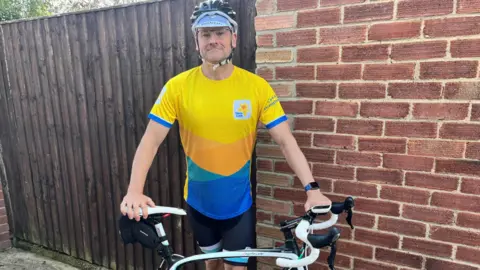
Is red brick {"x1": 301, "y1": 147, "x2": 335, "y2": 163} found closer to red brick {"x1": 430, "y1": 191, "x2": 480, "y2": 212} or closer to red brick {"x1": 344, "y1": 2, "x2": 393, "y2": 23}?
red brick {"x1": 430, "y1": 191, "x2": 480, "y2": 212}

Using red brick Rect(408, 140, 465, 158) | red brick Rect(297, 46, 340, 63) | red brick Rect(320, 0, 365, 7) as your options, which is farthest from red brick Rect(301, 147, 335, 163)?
red brick Rect(320, 0, 365, 7)

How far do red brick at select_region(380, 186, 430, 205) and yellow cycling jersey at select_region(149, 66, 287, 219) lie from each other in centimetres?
75

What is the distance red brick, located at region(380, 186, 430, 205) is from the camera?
6.14 ft

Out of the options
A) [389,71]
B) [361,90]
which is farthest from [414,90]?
[361,90]

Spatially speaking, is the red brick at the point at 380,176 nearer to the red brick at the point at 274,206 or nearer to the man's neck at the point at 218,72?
the red brick at the point at 274,206

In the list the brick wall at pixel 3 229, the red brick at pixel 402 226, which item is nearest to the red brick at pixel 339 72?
the red brick at pixel 402 226

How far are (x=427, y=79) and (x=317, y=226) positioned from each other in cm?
99

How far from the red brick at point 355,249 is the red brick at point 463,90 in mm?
1023

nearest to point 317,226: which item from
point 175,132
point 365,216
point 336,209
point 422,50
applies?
point 336,209

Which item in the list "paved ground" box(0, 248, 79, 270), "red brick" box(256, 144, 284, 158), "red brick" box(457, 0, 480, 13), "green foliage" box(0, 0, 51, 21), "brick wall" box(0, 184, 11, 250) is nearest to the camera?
"red brick" box(457, 0, 480, 13)

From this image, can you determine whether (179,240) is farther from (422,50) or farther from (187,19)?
(422,50)

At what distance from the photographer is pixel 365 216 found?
6.73 feet

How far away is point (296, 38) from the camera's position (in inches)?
81.2

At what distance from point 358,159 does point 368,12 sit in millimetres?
859
